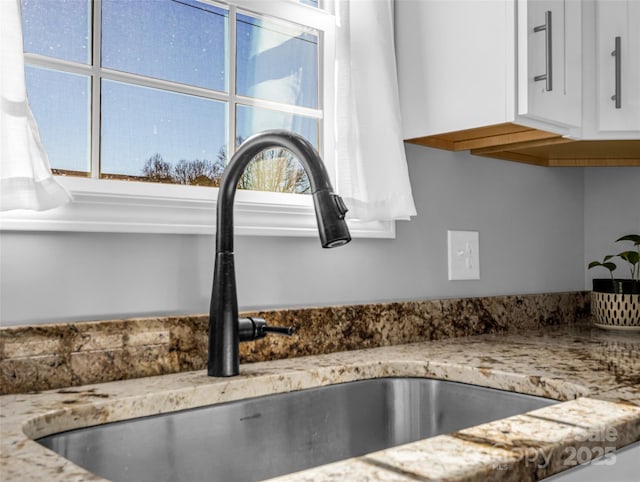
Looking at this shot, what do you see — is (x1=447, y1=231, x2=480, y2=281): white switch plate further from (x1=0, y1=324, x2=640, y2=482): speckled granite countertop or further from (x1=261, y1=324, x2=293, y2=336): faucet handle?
(x1=261, y1=324, x2=293, y2=336): faucet handle

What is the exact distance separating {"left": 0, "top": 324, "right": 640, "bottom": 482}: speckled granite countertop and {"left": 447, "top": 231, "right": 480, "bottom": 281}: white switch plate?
190 millimetres

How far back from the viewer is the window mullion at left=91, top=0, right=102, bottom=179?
1.16m

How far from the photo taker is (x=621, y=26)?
5.34 feet

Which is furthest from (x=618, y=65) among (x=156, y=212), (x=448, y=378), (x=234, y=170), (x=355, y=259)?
(x=156, y=212)

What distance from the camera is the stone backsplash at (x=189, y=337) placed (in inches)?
37.9

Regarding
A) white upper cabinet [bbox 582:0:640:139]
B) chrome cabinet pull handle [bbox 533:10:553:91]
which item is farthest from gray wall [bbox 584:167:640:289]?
chrome cabinet pull handle [bbox 533:10:553:91]

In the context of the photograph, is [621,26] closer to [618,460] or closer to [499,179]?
[499,179]

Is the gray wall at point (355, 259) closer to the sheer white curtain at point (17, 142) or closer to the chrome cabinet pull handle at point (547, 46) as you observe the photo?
the sheer white curtain at point (17, 142)

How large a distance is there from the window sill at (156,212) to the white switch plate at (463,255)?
0.48 metres

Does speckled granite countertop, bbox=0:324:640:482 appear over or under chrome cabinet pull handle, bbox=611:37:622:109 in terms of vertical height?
under

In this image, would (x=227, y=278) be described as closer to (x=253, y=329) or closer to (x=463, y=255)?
(x=253, y=329)

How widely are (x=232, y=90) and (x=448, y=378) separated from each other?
0.75 meters

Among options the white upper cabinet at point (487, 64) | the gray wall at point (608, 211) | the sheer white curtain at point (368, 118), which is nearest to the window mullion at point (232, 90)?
the sheer white curtain at point (368, 118)

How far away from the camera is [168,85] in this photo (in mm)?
1283
